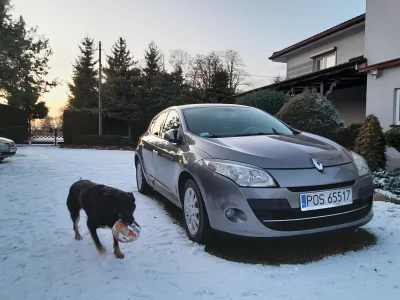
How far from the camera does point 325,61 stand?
1684 centimetres

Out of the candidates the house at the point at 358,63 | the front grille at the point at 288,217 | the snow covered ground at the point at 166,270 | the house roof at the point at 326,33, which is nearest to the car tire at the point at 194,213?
the snow covered ground at the point at 166,270

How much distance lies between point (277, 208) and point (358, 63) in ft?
29.7

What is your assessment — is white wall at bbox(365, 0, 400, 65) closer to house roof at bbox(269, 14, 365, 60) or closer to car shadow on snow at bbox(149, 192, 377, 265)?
house roof at bbox(269, 14, 365, 60)

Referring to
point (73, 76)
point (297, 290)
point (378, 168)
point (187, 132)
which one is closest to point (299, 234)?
point (297, 290)

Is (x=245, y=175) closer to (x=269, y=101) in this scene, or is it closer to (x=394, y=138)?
(x=394, y=138)

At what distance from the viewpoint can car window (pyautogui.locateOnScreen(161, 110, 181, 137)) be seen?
4447mm

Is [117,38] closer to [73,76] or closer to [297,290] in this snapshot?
[73,76]

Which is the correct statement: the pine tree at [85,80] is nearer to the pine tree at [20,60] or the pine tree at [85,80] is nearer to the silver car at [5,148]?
the pine tree at [20,60]

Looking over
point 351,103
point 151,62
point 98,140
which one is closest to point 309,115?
point 351,103

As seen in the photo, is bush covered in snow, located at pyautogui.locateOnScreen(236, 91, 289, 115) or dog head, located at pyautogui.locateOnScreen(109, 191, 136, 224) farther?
bush covered in snow, located at pyautogui.locateOnScreen(236, 91, 289, 115)

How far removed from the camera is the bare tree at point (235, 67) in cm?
5150

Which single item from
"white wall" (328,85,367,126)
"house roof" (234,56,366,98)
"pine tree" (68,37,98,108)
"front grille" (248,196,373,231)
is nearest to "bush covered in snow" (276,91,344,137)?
"house roof" (234,56,366,98)

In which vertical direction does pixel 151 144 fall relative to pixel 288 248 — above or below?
above

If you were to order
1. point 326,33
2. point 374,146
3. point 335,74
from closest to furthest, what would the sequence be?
point 374,146, point 335,74, point 326,33
